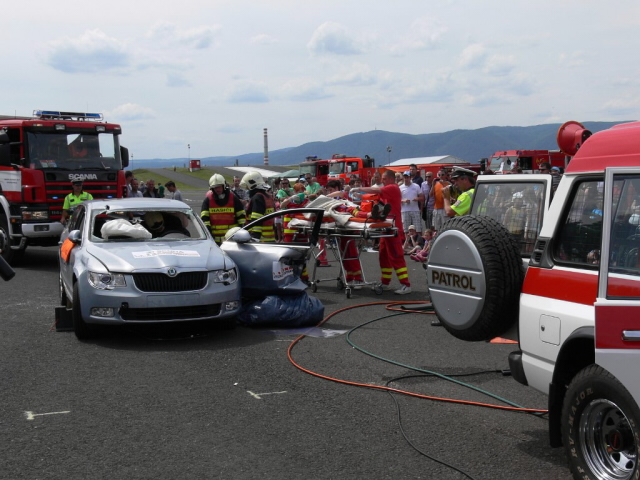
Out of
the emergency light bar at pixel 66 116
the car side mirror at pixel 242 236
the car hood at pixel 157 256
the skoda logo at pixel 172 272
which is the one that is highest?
the emergency light bar at pixel 66 116

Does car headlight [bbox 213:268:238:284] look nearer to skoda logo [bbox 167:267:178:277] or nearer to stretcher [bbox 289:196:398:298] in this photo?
skoda logo [bbox 167:267:178:277]

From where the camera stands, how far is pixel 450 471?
14.9 ft

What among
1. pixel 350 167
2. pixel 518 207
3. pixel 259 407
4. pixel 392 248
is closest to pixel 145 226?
pixel 392 248

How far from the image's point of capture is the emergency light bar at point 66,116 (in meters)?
16.8

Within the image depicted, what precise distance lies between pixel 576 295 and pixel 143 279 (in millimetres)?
5309

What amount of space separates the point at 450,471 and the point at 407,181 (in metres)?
13.2

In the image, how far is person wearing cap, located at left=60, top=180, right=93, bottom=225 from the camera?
51.2ft

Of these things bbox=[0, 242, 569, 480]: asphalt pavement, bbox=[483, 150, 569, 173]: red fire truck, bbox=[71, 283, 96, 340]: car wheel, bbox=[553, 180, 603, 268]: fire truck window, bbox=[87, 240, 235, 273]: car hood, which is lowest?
bbox=[0, 242, 569, 480]: asphalt pavement

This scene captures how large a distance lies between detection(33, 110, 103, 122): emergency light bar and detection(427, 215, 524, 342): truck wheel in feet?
45.5

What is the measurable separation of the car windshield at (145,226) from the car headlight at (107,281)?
1.12 m

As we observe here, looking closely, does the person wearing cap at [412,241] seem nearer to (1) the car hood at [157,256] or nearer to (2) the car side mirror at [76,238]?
(1) the car hood at [157,256]

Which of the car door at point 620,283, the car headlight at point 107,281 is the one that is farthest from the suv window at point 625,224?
the car headlight at point 107,281

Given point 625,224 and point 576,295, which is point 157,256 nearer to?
point 576,295

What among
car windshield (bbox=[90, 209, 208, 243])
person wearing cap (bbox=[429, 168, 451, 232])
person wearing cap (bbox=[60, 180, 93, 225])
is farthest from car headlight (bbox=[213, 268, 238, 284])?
person wearing cap (bbox=[429, 168, 451, 232])
